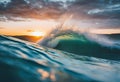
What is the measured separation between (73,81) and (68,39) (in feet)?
33.2

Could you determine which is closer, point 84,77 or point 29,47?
point 84,77

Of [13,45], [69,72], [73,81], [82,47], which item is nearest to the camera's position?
[73,81]

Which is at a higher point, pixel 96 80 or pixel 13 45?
pixel 13 45

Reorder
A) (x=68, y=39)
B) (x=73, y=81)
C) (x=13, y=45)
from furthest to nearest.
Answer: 1. (x=68, y=39)
2. (x=13, y=45)
3. (x=73, y=81)

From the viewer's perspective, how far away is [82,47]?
42.1 feet

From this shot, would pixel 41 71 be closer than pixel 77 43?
Yes

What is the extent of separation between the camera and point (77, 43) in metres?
13.6

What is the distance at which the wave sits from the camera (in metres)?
12.2

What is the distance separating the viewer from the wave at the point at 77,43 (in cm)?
1220

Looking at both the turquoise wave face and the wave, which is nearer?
the turquoise wave face

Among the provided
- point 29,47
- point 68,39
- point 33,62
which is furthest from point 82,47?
point 33,62

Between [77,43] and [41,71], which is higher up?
[41,71]

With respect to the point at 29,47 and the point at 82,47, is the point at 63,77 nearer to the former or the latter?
the point at 29,47

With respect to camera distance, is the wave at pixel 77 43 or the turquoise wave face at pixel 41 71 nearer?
the turquoise wave face at pixel 41 71
